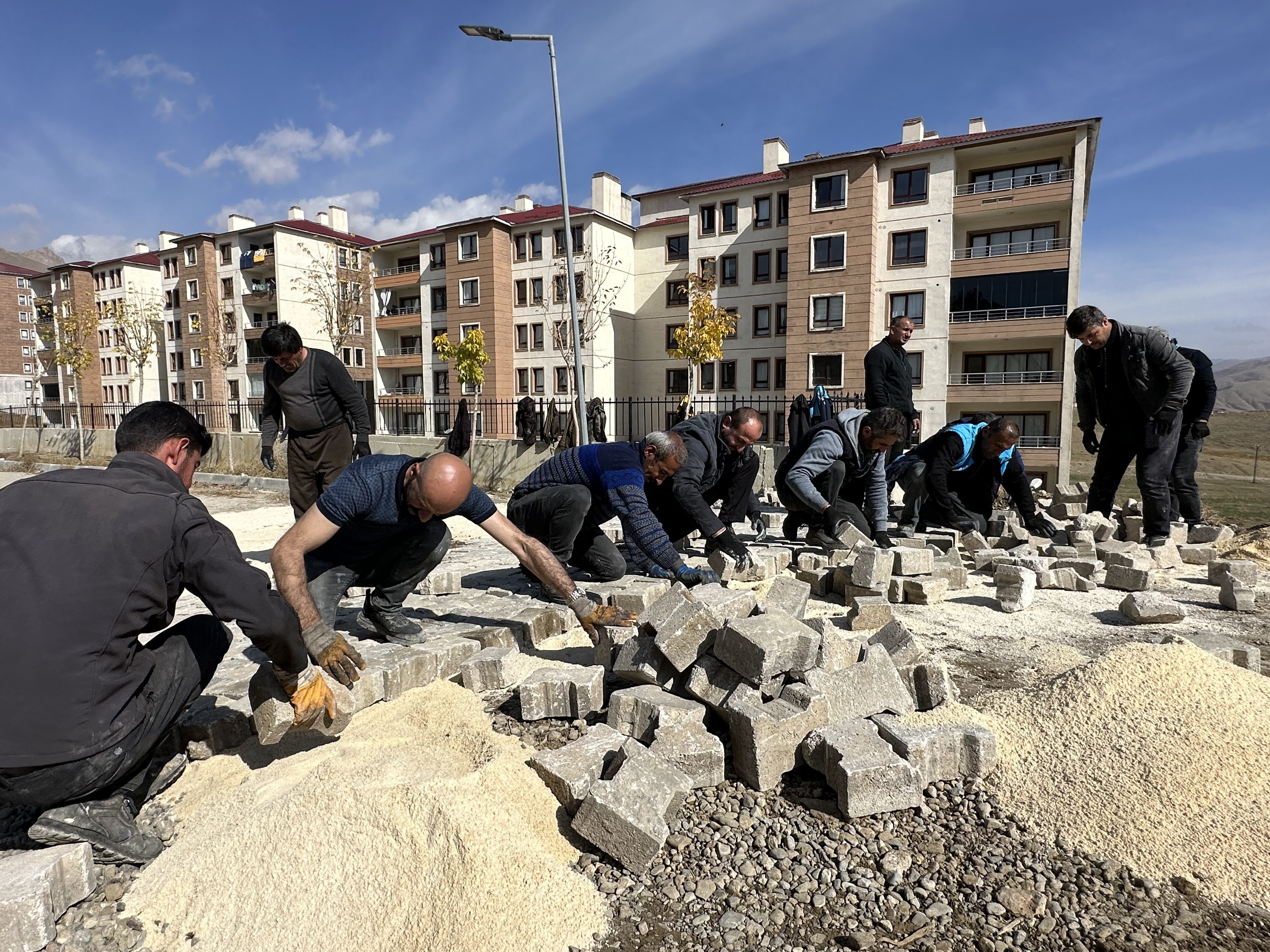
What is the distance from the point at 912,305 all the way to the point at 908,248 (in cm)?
202

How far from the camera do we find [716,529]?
5.32 meters

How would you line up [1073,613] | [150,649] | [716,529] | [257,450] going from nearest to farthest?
[150,649] < [1073,613] < [716,529] < [257,450]

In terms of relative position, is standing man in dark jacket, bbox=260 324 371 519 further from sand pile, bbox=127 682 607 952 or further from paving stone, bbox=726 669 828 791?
paving stone, bbox=726 669 828 791

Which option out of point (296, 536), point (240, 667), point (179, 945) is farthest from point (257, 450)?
point (179, 945)

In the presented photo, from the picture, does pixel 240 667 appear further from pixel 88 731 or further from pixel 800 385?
pixel 800 385

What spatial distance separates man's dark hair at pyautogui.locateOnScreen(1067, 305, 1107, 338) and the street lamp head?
33.1 ft

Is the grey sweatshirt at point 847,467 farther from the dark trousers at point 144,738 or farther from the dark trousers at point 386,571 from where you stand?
the dark trousers at point 144,738

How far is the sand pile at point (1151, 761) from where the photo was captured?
7.63ft

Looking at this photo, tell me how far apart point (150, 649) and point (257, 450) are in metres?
17.3

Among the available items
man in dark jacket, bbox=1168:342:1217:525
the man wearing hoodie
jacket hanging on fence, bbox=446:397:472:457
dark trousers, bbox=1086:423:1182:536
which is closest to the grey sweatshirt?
the man wearing hoodie

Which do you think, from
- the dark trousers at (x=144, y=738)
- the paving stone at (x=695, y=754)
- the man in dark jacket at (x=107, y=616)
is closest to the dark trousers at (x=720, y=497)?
the paving stone at (x=695, y=754)

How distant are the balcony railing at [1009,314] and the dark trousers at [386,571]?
23.9 meters

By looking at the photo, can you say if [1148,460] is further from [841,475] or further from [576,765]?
[576,765]

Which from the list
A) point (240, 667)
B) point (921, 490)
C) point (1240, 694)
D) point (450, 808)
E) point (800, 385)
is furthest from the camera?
point (800, 385)
